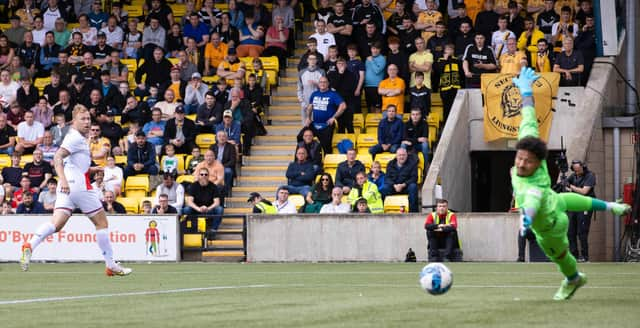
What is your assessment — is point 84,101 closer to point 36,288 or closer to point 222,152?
point 222,152

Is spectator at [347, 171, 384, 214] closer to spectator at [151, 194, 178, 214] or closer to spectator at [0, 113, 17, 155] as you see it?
spectator at [151, 194, 178, 214]

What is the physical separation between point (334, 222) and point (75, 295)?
36.6 feet

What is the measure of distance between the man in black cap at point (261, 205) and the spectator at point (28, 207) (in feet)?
14.5

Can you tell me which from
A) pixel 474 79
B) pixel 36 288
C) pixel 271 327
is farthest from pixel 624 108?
pixel 271 327

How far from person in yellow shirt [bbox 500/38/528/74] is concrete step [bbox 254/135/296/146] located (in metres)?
5.23

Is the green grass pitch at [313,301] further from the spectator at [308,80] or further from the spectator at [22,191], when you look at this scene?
the spectator at [308,80]

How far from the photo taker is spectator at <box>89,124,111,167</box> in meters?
26.0

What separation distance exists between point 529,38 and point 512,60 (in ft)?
3.82

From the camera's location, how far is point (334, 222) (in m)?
23.0

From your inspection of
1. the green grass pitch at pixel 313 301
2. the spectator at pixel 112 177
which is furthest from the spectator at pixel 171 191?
the green grass pitch at pixel 313 301

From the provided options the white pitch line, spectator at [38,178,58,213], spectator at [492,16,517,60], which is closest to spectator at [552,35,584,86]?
spectator at [492,16,517,60]

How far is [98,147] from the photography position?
85.7ft

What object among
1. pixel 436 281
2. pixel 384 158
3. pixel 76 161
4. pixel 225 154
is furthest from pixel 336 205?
pixel 436 281

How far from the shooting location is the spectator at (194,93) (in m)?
27.2
